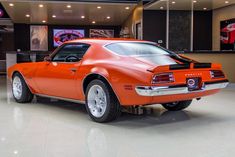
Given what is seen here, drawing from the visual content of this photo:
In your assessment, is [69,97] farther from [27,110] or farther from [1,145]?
[1,145]

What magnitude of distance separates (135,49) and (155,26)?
966 centimetres

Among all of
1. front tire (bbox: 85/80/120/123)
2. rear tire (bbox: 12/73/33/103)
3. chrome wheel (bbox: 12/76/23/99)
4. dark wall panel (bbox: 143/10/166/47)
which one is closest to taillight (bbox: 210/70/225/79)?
front tire (bbox: 85/80/120/123)

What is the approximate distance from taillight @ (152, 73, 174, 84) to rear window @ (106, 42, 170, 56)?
0.88 m

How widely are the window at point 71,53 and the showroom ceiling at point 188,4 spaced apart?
23.8ft

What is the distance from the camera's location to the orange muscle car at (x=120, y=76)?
4.62m

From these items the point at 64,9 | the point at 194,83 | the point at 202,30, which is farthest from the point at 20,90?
the point at 202,30

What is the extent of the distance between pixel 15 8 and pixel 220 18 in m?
8.65

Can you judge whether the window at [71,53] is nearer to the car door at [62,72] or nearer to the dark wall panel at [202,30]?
the car door at [62,72]

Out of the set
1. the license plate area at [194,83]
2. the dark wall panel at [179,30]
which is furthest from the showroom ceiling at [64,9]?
the license plate area at [194,83]

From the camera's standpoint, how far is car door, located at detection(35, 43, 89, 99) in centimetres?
570

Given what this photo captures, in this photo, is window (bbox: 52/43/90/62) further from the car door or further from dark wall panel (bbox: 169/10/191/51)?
dark wall panel (bbox: 169/10/191/51)

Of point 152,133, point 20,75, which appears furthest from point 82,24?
point 152,133

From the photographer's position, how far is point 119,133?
4.55m

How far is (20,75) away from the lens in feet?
23.7
